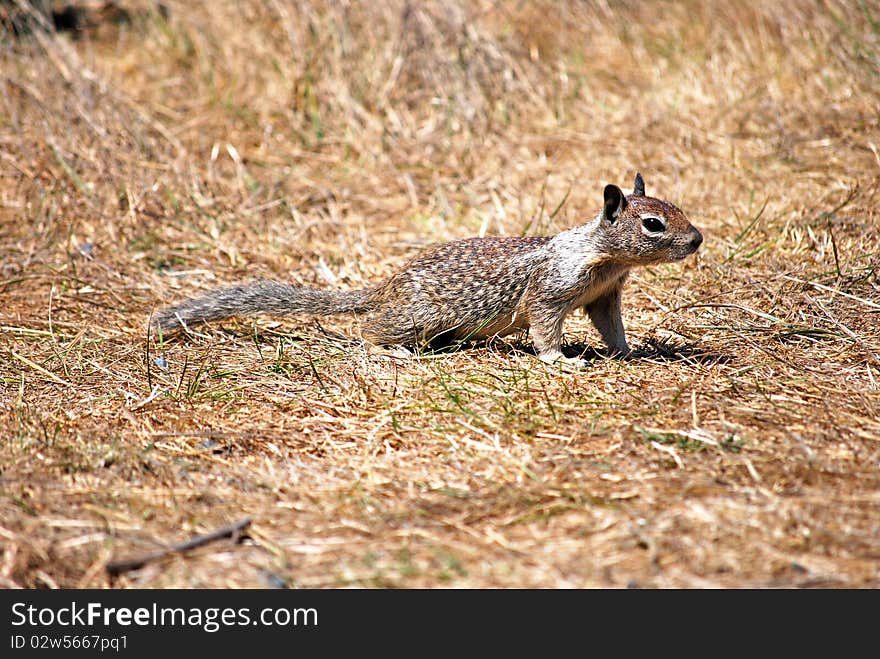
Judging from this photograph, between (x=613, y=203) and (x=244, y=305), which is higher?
(x=613, y=203)

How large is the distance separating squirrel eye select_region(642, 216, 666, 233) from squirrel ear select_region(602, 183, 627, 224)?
159 millimetres

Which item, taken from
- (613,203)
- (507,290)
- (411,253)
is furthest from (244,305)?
(613,203)

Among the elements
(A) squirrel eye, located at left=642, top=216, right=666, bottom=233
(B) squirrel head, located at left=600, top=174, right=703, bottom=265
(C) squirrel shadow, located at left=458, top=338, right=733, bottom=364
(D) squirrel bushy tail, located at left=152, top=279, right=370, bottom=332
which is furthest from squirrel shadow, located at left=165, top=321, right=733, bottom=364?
(A) squirrel eye, located at left=642, top=216, right=666, bottom=233

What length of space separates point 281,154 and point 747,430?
17.9 ft

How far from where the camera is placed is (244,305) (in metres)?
5.46

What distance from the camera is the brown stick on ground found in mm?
3186

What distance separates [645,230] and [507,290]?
0.86m

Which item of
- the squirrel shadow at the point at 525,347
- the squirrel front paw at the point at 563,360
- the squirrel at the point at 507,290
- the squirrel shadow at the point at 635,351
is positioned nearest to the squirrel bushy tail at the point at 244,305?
the squirrel at the point at 507,290

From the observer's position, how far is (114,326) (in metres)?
5.83

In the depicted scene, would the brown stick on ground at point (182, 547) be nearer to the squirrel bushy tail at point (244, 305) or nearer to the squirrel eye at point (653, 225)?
the squirrel bushy tail at point (244, 305)

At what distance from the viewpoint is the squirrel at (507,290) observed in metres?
4.98

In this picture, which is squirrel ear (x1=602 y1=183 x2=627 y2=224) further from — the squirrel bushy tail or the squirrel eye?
the squirrel bushy tail

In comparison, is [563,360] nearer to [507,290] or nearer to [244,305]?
[507,290]

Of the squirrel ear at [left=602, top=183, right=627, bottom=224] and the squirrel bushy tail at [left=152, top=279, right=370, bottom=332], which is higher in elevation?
the squirrel ear at [left=602, top=183, right=627, bottom=224]
